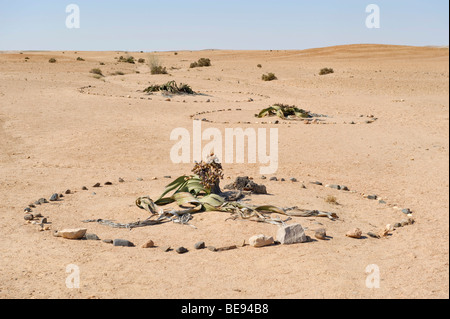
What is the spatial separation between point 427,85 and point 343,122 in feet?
32.6

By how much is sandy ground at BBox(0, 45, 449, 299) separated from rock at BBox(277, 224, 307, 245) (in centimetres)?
17

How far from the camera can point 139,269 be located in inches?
198

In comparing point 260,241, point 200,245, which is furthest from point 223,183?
point 260,241

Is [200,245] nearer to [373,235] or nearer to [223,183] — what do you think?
[373,235]

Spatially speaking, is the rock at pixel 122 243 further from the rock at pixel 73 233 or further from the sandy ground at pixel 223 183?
the rock at pixel 73 233

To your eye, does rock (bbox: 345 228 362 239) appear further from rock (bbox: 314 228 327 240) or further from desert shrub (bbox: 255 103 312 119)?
desert shrub (bbox: 255 103 312 119)

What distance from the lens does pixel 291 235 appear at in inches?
222

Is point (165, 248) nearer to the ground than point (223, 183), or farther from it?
Result: nearer to the ground

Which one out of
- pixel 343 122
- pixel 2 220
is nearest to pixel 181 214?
pixel 2 220

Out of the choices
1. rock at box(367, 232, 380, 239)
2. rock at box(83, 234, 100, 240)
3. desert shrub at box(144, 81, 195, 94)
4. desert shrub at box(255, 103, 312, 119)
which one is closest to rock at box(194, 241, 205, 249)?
rock at box(83, 234, 100, 240)

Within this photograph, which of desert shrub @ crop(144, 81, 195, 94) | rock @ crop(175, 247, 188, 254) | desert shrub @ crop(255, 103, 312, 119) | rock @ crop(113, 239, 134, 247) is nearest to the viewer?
rock @ crop(175, 247, 188, 254)

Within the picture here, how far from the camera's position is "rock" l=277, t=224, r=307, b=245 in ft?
18.4

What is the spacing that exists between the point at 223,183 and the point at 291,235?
295 cm

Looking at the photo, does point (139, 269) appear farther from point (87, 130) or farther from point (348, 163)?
point (87, 130)
